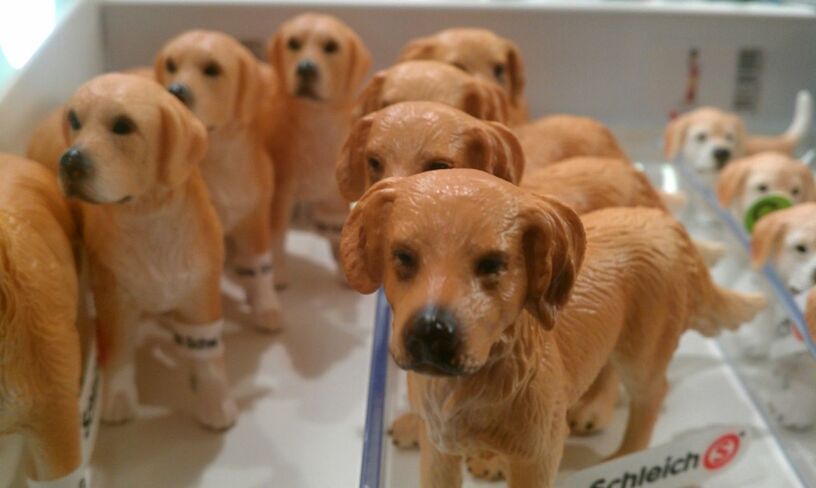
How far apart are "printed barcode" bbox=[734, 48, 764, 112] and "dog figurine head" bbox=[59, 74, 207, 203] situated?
1.56m

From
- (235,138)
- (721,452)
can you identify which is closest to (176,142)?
(235,138)

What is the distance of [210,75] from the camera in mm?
1417

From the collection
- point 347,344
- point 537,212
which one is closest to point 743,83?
point 347,344

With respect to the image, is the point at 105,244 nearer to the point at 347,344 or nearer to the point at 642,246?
the point at 347,344

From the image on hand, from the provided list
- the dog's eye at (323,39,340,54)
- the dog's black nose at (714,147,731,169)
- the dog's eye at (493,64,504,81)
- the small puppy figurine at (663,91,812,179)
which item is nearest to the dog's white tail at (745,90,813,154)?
the small puppy figurine at (663,91,812,179)

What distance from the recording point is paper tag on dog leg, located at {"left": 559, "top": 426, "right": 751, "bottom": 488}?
3.58 feet

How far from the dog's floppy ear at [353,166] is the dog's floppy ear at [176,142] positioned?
0.69 feet

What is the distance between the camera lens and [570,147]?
5.07ft

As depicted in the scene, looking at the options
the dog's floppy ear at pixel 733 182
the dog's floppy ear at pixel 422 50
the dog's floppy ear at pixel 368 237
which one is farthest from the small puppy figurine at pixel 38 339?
the dog's floppy ear at pixel 733 182

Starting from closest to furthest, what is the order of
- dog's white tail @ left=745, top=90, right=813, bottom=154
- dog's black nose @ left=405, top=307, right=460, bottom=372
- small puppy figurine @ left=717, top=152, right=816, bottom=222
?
dog's black nose @ left=405, top=307, right=460, bottom=372 → small puppy figurine @ left=717, top=152, right=816, bottom=222 → dog's white tail @ left=745, top=90, right=813, bottom=154

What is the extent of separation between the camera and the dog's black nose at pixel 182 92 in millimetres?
1354

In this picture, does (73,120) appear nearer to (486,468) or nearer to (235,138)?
(235,138)

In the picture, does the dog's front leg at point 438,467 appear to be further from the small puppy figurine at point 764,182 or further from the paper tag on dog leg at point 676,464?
the small puppy figurine at point 764,182

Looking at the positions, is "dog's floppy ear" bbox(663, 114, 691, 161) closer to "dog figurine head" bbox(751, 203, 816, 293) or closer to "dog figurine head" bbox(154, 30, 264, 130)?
"dog figurine head" bbox(751, 203, 816, 293)
